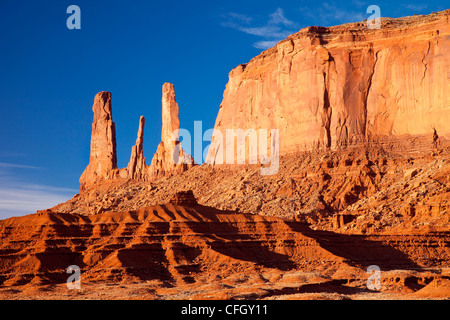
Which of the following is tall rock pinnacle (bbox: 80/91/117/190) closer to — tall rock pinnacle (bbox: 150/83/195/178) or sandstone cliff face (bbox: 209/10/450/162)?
tall rock pinnacle (bbox: 150/83/195/178)

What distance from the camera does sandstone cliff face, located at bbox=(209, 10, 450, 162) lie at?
10200 centimetres

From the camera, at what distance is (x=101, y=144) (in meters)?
161

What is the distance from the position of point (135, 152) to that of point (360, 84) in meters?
57.7

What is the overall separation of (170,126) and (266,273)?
85.3 m

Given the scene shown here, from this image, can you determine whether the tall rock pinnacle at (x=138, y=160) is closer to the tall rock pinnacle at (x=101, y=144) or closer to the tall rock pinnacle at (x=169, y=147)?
the tall rock pinnacle at (x=169, y=147)

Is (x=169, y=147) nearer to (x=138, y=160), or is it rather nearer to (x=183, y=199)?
(x=138, y=160)

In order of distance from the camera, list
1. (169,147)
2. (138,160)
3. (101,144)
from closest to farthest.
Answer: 1. (169,147)
2. (138,160)
3. (101,144)

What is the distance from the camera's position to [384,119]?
349 ft
